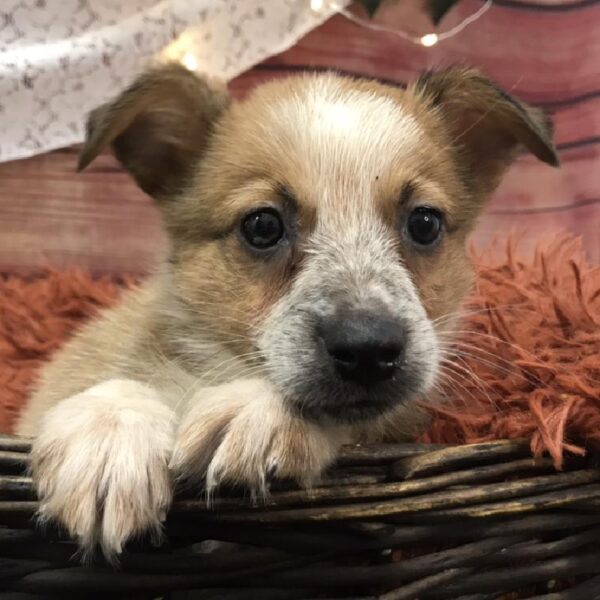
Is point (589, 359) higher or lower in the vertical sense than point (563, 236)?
lower

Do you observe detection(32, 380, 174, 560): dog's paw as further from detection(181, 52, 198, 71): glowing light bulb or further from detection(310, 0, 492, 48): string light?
detection(310, 0, 492, 48): string light

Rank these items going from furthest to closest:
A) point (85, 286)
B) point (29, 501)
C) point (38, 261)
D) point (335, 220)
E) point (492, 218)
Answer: point (492, 218)
point (38, 261)
point (85, 286)
point (335, 220)
point (29, 501)

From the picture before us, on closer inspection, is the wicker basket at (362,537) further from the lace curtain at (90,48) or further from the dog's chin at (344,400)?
the lace curtain at (90,48)

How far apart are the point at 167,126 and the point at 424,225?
67 centimetres

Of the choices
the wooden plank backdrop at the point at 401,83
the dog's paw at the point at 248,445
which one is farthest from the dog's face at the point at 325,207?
the wooden plank backdrop at the point at 401,83

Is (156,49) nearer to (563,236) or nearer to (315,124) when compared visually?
(315,124)

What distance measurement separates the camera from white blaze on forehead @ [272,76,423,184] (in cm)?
171

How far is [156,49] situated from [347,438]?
6.32 feet

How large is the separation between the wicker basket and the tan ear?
0.86 m

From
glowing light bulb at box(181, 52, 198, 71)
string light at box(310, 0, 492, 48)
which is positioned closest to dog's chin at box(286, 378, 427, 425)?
glowing light bulb at box(181, 52, 198, 71)

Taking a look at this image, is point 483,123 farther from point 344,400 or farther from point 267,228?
point 344,400

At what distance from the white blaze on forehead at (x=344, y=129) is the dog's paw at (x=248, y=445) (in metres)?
0.59

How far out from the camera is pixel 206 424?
1.24m

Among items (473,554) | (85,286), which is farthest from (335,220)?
(85,286)
